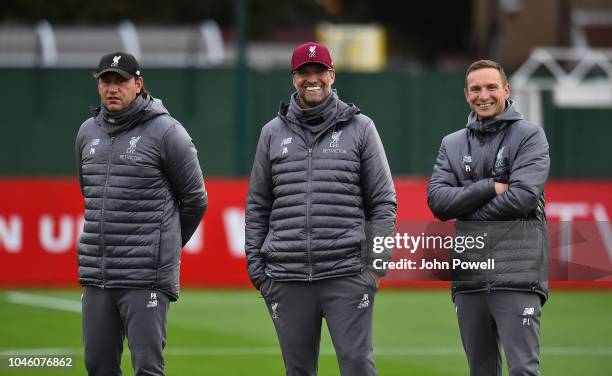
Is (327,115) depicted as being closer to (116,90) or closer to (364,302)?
(364,302)

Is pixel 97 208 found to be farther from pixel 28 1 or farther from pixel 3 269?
pixel 28 1

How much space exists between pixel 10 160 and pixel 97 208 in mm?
18036

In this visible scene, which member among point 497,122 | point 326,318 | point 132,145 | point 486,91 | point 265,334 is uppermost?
point 486,91

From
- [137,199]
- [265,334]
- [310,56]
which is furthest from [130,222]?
[265,334]

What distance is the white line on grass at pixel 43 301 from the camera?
14.4 m

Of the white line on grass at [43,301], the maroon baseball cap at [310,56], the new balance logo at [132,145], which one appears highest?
the maroon baseball cap at [310,56]

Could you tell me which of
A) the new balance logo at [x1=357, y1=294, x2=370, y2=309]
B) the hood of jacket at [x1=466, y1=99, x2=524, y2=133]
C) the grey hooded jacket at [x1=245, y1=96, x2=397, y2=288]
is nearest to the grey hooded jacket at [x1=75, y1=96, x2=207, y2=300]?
the grey hooded jacket at [x1=245, y1=96, x2=397, y2=288]

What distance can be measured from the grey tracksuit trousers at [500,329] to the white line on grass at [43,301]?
7733mm

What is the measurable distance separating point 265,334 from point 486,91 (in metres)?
6.17

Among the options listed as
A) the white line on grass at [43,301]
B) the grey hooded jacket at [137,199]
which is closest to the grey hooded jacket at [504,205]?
the grey hooded jacket at [137,199]

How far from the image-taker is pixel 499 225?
272 inches

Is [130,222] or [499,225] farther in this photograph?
[130,222]

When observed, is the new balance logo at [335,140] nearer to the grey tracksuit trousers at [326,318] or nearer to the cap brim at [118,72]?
the grey tracksuit trousers at [326,318]

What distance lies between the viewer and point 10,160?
2473 centimetres
